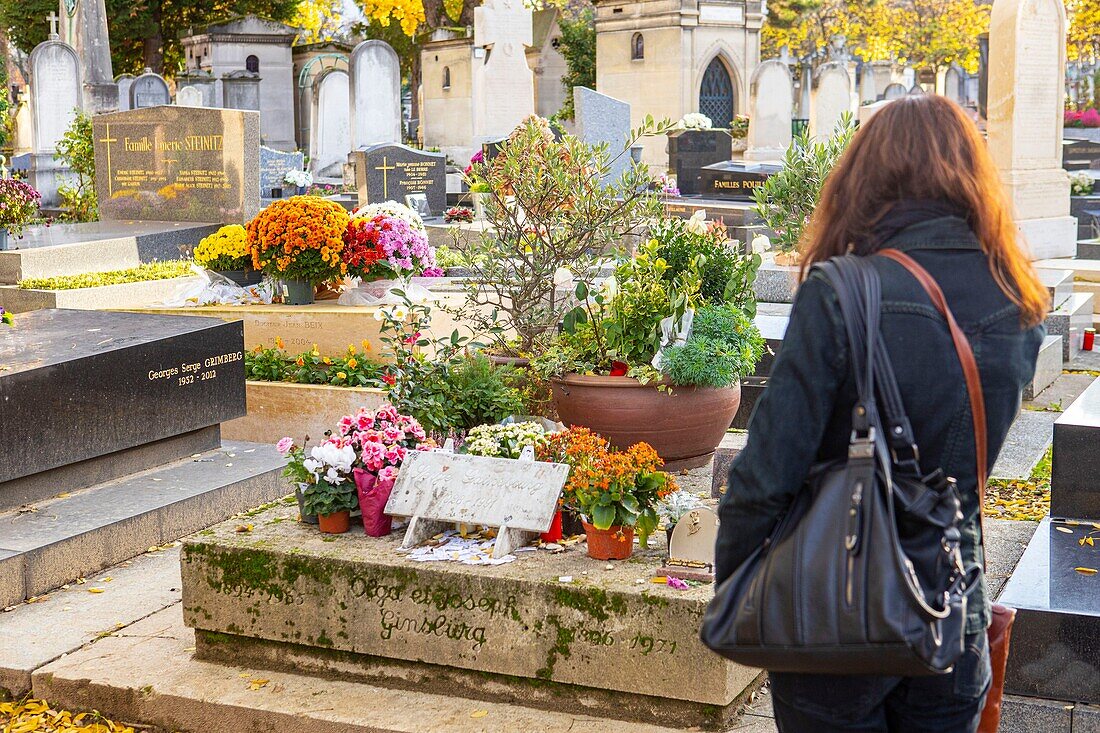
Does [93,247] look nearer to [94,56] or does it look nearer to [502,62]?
[502,62]

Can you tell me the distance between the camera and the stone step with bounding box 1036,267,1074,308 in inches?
407

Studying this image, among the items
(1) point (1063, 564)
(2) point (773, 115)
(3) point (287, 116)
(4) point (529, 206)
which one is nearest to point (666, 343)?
(4) point (529, 206)

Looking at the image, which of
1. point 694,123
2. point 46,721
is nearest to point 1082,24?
point 694,123

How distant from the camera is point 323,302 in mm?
8289

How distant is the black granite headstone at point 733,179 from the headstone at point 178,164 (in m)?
7.73

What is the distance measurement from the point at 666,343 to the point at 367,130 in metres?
16.8

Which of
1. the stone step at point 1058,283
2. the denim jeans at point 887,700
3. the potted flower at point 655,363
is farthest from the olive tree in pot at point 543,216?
the stone step at point 1058,283

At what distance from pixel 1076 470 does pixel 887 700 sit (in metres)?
2.83

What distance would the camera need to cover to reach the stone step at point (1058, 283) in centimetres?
1033

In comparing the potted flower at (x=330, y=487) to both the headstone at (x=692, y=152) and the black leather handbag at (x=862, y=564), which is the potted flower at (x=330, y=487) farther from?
the headstone at (x=692, y=152)

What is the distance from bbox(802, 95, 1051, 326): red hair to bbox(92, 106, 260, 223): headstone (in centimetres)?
985

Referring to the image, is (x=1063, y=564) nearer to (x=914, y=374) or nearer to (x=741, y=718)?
(x=741, y=718)

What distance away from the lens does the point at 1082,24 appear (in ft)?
114

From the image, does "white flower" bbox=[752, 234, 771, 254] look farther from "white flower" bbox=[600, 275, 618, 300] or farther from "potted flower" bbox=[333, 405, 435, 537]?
"potted flower" bbox=[333, 405, 435, 537]
